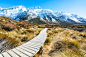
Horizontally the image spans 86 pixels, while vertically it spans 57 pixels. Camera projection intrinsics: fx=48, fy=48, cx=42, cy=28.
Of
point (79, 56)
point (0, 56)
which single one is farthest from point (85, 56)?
point (0, 56)

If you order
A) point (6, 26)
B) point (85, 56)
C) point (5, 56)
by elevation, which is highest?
point (6, 26)

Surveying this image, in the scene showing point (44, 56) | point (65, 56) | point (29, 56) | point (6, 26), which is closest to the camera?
point (29, 56)

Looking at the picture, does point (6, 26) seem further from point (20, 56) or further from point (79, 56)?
point (79, 56)

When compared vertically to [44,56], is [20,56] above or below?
above

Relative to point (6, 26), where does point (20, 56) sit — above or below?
below

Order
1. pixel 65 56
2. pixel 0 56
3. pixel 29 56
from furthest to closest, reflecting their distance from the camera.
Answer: pixel 65 56
pixel 29 56
pixel 0 56

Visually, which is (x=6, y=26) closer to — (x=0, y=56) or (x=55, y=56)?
(x=0, y=56)

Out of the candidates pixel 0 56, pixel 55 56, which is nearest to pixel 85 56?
pixel 55 56

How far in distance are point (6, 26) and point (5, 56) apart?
1019cm

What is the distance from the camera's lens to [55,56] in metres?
3.66

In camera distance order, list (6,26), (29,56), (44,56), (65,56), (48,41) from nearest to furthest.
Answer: (29,56)
(65,56)
(44,56)
(48,41)
(6,26)

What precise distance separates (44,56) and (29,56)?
70.6 inches

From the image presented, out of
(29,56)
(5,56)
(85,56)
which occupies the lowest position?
(85,56)

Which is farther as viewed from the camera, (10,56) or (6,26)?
(6,26)
